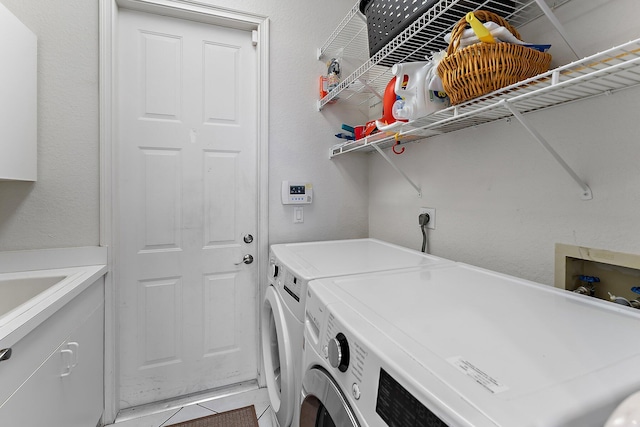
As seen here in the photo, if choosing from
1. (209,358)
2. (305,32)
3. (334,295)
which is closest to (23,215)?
(209,358)

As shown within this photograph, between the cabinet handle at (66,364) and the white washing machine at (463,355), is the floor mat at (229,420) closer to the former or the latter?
the cabinet handle at (66,364)

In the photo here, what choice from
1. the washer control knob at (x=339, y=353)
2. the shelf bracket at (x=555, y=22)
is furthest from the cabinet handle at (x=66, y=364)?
the shelf bracket at (x=555, y=22)

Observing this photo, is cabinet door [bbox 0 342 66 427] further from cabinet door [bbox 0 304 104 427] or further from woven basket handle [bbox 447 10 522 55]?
woven basket handle [bbox 447 10 522 55]

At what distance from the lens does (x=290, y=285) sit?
1205 mm

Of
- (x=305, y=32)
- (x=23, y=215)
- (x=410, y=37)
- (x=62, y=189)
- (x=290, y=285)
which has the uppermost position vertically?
(x=305, y=32)

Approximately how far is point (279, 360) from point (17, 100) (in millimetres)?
1642

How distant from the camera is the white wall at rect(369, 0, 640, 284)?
34.4 inches

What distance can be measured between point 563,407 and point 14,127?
6.47 feet

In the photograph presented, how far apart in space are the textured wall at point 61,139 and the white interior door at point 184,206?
14cm

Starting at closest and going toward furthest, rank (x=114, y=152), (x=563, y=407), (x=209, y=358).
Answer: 1. (x=563, y=407)
2. (x=114, y=152)
3. (x=209, y=358)

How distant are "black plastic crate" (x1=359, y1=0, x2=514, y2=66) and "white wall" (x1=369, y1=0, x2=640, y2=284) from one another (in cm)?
21

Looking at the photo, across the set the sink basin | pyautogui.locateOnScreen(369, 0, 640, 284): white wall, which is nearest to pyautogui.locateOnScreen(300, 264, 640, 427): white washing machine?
pyautogui.locateOnScreen(369, 0, 640, 284): white wall

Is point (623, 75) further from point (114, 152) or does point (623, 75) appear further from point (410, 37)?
point (114, 152)

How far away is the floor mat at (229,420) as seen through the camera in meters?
1.62
